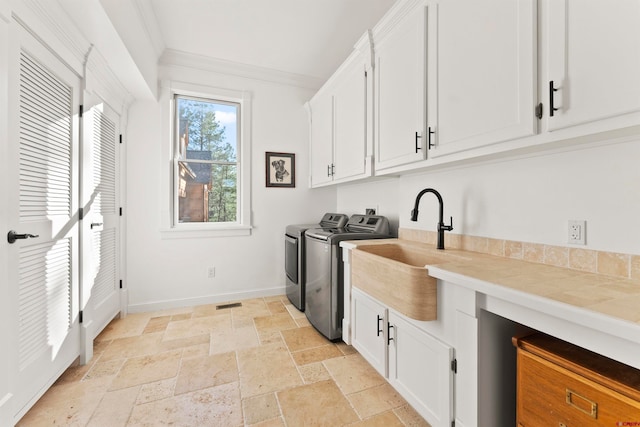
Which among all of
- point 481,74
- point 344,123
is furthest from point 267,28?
point 481,74

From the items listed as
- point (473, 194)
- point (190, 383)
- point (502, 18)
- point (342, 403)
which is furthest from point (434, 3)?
point (190, 383)

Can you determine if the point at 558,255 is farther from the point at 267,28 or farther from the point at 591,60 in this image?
the point at 267,28

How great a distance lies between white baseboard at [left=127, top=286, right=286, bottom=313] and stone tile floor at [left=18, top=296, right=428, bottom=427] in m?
0.34

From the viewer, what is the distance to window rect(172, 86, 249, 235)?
3146 mm

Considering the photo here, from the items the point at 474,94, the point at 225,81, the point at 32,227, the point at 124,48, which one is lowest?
the point at 32,227

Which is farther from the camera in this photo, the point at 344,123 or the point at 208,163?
the point at 208,163

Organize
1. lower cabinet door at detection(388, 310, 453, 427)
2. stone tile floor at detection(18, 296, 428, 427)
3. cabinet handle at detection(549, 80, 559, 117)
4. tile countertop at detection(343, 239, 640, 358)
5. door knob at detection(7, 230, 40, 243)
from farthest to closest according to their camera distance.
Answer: stone tile floor at detection(18, 296, 428, 427), door knob at detection(7, 230, 40, 243), lower cabinet door at detection(388, 310, 453, 427), cabinet handle at detection(549, 80, 559, 117), tile countertop at detection(343, 239, 640, 358)

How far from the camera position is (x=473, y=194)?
1.74 meters

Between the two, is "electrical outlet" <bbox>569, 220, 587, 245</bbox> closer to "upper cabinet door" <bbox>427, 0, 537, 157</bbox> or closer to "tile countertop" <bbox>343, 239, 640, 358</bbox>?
"tile countertop" <bbox>343, 239, 640, 358</bbox>

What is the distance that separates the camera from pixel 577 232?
1.24 m

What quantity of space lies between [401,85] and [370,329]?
1.65 meters

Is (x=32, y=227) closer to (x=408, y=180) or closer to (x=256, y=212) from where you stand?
(x=256, y=212)

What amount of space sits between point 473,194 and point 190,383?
220cm

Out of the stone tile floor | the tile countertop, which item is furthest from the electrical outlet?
the stone tile floor
